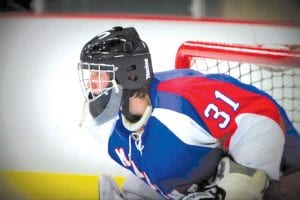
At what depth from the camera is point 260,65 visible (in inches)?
48.5

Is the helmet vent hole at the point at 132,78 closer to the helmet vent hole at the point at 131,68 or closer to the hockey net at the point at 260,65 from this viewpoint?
the helmet vent hole at the point at 131,68

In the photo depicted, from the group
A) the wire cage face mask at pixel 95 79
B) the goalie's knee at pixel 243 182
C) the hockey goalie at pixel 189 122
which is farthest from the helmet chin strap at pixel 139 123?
the goalie's knee at pixel 243 182

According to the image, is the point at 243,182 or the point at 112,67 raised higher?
the point at 112,67

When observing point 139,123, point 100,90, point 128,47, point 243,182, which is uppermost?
point 128,47

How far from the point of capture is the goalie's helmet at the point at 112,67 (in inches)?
47.5

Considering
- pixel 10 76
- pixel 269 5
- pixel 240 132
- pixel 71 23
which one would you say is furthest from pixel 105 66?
pixel 269 5

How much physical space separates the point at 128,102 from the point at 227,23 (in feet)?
1.37

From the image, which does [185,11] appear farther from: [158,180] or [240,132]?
[158,180]

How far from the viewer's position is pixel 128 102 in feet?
4.11

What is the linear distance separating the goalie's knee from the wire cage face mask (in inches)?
17.8

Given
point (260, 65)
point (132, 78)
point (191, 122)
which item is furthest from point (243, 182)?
point (132, 78)

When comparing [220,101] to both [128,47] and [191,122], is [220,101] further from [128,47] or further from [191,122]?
[128,47]

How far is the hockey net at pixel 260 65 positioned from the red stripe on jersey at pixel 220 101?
1.5 inches

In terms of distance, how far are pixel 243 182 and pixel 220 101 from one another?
0.27m
